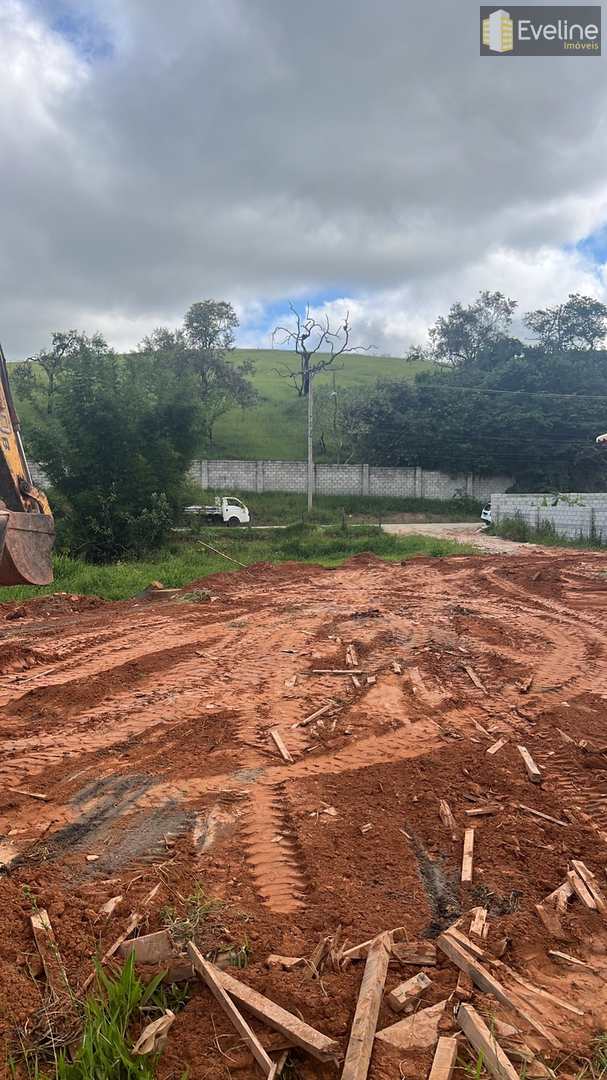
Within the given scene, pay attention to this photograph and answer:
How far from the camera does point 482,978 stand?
8.37ft

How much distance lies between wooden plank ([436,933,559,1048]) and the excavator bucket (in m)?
3.12

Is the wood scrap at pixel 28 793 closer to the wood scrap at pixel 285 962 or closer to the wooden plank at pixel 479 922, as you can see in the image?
the wood scrap at pixel 285 962

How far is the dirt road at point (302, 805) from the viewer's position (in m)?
2.61

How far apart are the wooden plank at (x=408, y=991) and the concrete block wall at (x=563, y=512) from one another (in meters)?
22.5

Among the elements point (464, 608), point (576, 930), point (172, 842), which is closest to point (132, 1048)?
point (172, 842)

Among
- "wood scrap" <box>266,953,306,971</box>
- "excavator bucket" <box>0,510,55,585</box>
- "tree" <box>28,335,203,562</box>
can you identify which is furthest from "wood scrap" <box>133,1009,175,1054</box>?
"tree" <box>28,335,203,562</box>

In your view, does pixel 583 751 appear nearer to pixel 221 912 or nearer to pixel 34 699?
pixel 221 912

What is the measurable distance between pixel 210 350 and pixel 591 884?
175 ft

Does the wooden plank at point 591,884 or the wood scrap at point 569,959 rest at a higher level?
the wooden plank at point 591,884

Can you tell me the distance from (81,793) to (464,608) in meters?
7.75

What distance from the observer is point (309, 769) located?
457 cm

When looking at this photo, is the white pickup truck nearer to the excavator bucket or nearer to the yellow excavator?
the yellow excavator

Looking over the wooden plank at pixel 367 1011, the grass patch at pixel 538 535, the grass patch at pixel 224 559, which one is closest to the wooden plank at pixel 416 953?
the wooden plank at pixel 367 1011

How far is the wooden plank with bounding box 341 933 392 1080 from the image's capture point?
2156mm
